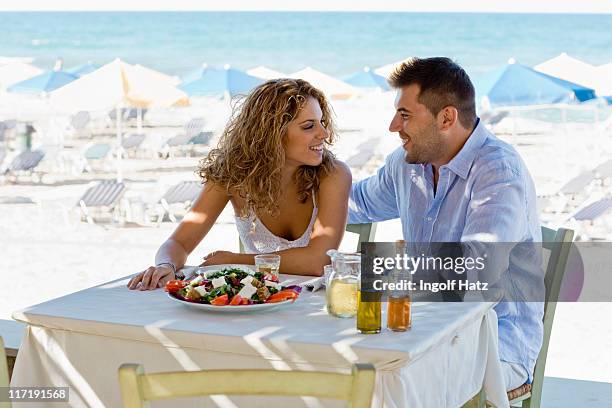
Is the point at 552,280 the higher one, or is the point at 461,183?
the point at 461,183

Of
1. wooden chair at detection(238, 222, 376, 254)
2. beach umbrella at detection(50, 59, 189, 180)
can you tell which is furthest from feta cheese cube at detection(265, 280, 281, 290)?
beach umbrella at detection(50, 59, 189, 180)

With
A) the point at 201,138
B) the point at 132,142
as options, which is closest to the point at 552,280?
the point at 132,142

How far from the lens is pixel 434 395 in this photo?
214 cm

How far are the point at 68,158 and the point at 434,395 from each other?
1555 cm

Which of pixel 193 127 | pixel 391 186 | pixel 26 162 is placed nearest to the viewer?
pixel 391 186

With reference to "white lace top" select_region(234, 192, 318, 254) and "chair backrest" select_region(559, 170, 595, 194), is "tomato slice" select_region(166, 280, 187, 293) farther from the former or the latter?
"chair backrest" select_region(559, 170, 595, 194)

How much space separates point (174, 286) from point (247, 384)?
897 mm

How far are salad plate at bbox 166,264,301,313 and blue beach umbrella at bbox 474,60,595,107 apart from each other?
384 inches

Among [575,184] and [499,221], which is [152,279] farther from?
[575,184]

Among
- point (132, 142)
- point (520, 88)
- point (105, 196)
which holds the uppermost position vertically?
point (520, 88)

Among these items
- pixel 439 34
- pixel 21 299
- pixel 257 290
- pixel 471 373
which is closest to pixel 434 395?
pixel 471 373

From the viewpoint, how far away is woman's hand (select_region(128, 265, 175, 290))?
2615mm

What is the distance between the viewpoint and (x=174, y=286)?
2.45 metres

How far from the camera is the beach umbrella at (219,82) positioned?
14411mm
